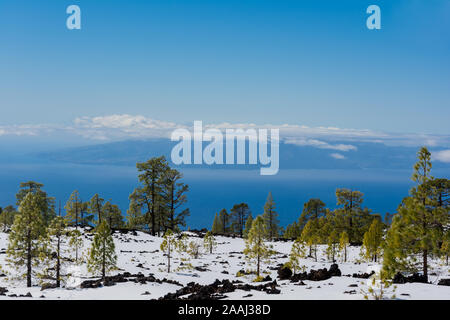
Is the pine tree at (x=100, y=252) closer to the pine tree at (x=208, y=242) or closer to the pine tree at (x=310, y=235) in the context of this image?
the pine tree at (x=208, y=242)

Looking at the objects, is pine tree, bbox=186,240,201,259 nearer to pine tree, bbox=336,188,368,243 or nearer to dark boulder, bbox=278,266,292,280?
dark boulder, bbox=278,266,292,280

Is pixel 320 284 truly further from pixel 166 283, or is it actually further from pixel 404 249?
pixel 166 283

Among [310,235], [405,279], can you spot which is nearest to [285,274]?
[405,279]

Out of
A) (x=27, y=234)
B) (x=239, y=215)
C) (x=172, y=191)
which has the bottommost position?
(x=239, y=215)

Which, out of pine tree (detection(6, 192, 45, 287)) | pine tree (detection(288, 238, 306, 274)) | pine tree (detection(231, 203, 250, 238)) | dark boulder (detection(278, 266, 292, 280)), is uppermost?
pine tree (detection(6, 192, 45, 287))

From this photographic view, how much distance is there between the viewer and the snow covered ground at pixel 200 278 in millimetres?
15758

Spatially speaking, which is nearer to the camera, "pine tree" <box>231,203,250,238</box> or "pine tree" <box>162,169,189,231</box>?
"pine tree" <box>162,169,189,231</box>

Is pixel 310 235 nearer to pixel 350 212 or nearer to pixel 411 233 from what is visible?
pixel 350 212

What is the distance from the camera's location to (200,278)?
25.9 m

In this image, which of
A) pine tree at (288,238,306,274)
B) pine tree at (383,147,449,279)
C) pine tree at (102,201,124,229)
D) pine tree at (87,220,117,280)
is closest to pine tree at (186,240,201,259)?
pine tree at (288,238,306,274)

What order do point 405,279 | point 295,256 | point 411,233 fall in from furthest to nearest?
point 295,256, point 405,279, point 411,233

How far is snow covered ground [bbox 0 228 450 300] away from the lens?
620 inches

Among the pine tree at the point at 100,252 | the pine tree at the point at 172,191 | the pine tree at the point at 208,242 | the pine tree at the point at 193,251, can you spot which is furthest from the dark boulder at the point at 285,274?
the pine tree at the point at 172,191
